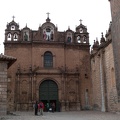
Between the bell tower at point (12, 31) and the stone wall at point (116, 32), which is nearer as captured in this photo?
the stone wall at point (116, 32)

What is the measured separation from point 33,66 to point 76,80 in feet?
17.9

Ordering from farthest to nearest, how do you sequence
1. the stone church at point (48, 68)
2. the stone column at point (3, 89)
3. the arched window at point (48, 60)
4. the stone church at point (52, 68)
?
the arched window at point (48, 60) < the stone church at point (48, 68) < the stone church at point (52, 68) < the stone column at point (3, 89)

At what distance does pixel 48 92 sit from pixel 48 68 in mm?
2869

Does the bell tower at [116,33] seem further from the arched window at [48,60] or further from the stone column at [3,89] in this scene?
the arched window at [48,60]

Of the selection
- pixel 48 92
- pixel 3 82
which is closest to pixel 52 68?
pixel 48 92

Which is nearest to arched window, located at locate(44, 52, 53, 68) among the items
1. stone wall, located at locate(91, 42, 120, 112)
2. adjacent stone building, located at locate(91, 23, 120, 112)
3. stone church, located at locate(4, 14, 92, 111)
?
stone church, located at locate(4, 14, 92, 111)

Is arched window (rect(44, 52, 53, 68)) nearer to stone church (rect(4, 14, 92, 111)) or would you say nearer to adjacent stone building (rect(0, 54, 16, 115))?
stone church (rect(4, 14, 92, 111))

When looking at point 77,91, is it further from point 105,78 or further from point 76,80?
point 105,78

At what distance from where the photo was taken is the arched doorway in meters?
28.0

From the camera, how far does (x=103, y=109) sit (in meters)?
23.9

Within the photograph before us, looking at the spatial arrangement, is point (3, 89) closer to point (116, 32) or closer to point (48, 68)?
point (116, 32)

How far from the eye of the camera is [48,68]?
28750mm

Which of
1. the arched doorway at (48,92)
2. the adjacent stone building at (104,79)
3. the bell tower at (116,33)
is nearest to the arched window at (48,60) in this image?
the arched doorway at (48,92)

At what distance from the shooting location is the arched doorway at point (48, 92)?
28.0 m
